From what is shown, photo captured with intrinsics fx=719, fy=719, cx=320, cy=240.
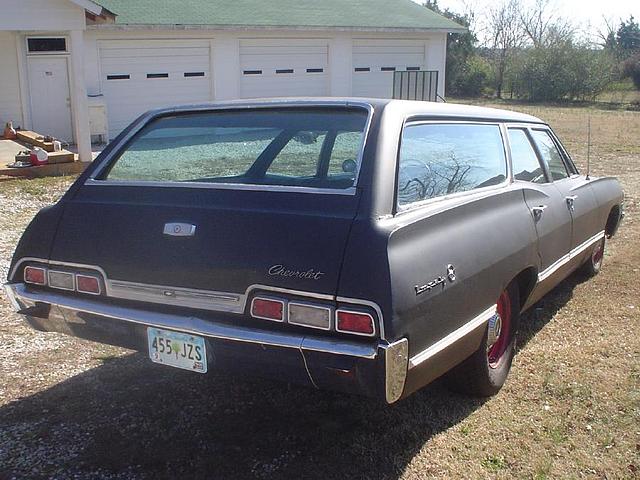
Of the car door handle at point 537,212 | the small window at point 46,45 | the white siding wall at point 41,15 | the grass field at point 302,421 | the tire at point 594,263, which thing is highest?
the white siding wall at point 41,15

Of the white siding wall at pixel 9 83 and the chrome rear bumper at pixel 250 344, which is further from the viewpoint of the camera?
the white siding wall at pixel 9 83

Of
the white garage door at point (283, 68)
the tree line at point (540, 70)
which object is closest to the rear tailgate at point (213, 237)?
the white garage door at point (283, 68)

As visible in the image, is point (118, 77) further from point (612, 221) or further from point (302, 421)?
point (302, 421)

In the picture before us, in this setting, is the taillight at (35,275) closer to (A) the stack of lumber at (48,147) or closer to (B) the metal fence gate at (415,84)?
(A) the stack of lumber at (48,147)

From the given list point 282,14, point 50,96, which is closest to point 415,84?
point 282,14

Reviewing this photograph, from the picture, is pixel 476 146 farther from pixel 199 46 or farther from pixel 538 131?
pixel 199 46

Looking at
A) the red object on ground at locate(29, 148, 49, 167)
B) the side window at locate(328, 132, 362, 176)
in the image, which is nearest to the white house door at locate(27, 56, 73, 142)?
the red object on ground at locate(29, 148, 49, 167)

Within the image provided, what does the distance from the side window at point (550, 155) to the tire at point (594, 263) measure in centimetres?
114

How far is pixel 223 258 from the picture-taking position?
10.6 ft

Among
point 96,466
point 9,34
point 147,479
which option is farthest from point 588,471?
point 9,34

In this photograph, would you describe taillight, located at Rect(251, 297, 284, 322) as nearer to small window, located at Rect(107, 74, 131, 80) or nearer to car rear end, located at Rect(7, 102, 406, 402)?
car rear end, located at Rect(7, 102, 406, 402)

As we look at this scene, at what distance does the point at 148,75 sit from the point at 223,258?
629 inches

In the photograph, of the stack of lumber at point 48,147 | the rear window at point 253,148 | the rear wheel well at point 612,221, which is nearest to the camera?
the rear window at point 253,148

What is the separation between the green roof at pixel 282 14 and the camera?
59.0 feet
